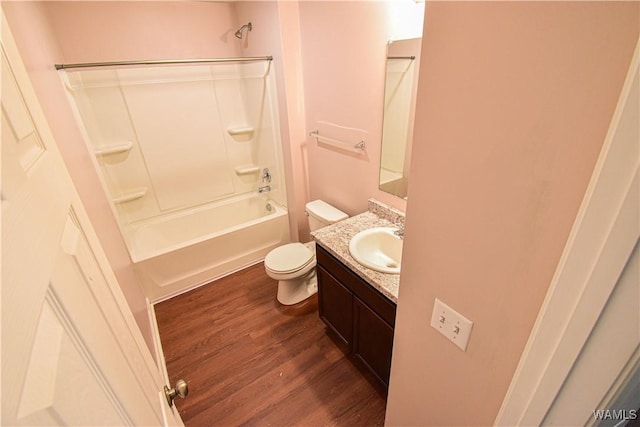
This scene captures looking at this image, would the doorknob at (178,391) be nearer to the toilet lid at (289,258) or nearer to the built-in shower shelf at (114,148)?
the toilet lid at (289,258)

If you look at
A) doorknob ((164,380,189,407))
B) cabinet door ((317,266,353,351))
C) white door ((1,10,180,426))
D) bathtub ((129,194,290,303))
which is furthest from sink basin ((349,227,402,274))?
bathtub ((129,194,290,303))

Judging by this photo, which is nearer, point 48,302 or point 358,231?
point 48,302

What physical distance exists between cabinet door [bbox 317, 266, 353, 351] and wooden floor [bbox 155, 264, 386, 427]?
0.23m

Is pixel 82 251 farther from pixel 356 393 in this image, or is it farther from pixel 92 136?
pixel 92 136

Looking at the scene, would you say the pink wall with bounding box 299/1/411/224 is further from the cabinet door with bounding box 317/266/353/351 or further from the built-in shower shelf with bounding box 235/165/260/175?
the built-in shower shelf with bounding box 235/165/260/175

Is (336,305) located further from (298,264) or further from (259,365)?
(259,365)

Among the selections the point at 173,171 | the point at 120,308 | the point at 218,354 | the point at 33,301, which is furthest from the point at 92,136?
the point at 33,301

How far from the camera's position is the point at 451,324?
2.60 feet

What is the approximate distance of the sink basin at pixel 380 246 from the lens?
1.67 metres

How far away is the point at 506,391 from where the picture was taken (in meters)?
0.71

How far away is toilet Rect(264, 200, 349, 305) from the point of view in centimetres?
218

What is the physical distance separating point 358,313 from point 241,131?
92.3 inches

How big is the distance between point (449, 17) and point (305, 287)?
215 cm

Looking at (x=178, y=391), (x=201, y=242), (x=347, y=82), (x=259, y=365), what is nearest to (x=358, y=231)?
(x=347, y=82)
